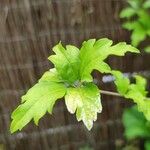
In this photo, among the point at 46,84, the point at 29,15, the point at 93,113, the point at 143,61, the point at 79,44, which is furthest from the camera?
the point at 143,61

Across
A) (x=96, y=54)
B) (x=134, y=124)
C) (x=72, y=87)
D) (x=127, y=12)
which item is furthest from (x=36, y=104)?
(x=134, y=124)

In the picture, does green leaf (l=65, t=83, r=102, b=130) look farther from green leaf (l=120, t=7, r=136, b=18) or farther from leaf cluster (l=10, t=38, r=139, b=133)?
green leaf (l=120, t=7, r=136, b=18)

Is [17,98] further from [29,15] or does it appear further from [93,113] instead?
[93,113]

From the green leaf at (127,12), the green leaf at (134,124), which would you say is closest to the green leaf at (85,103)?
the green leaf at (127,12)

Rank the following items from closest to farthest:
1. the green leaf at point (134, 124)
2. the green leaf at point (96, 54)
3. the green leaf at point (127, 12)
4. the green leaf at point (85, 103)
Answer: the green leaf at point (85, 103) → the green leaf at point (96, 54) → the green leaf at point (127, 12) → the green leaf at point (134, 124)

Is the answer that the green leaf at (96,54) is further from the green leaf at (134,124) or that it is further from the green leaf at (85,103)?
the green leaf at (134,124)

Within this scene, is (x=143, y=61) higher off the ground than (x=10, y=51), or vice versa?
(x=10, y=51)

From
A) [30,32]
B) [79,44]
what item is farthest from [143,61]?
[30,32]

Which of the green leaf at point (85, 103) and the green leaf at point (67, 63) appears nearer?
the green leaf at point (85, 103)
